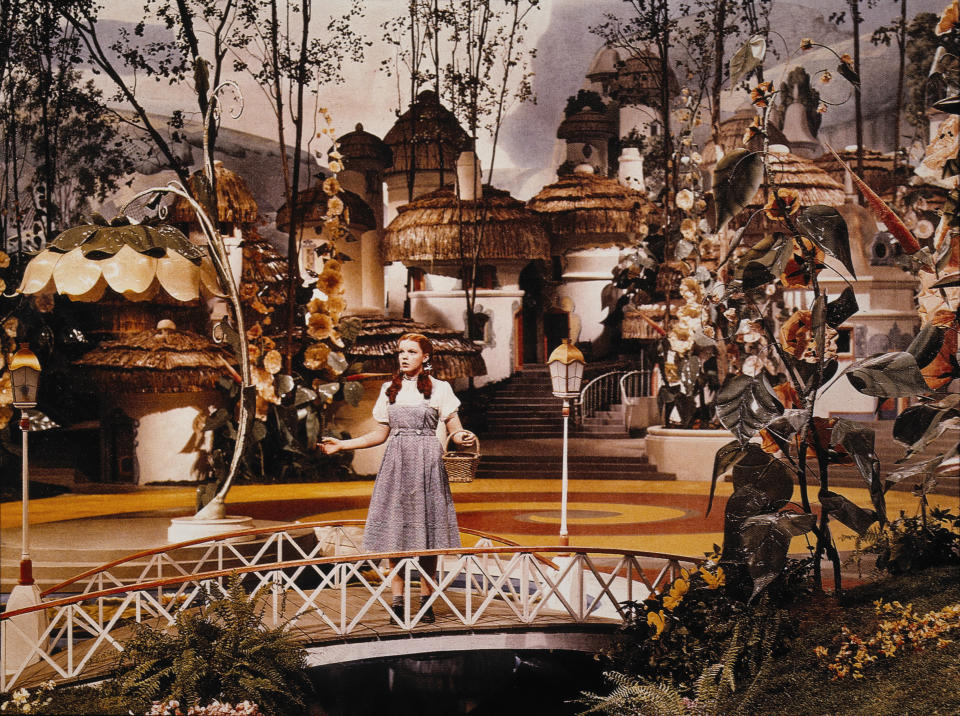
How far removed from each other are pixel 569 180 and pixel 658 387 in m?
1.79

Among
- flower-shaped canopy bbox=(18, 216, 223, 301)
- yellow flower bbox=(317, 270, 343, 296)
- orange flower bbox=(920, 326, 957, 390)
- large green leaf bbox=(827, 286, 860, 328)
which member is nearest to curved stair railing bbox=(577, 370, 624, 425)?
yellow flower bbox=(317, 270, 343, 296)

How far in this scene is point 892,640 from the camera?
3.52 m

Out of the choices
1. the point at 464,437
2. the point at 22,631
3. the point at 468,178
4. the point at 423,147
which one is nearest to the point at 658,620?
the point at 464,437

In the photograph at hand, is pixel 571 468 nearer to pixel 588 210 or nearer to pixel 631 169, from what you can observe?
pixel 588 210

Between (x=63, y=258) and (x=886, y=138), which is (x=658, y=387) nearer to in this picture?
(x=886, y=138)

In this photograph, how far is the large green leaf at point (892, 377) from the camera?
11.8 ft

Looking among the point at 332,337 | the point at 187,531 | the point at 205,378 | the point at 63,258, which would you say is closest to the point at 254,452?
the point at 205,378

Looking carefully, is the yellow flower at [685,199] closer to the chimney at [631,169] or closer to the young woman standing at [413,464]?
the chimney at [631,169]

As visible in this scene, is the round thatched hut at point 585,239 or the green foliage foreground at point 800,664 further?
the round thatched hut at point 585,239

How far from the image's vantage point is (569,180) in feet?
28.9

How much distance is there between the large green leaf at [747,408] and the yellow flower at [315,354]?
453cm

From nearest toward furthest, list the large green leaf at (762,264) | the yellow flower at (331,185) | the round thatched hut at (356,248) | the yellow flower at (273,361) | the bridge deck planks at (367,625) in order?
the large green leaf at (762,264)
the bridge deck planks at (367,625)
the yellow flower at (331,185)
the yellow flower at (273,361)
the round thatched hut at (356,248)

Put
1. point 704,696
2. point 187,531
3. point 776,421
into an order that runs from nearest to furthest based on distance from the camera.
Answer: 1. point 704,696
2. point 776,421
3. point 187,531

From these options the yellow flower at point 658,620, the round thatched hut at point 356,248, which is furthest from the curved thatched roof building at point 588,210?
the yellow flower at point 658,620
